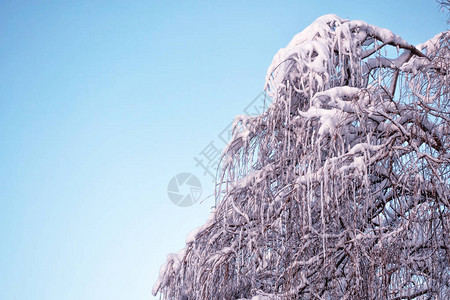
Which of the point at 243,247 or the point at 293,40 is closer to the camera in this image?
the point at 243,247

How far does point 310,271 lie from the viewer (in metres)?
3.67

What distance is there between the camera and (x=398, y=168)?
3.43m

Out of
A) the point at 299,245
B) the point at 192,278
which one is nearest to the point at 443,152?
the point at 299,245

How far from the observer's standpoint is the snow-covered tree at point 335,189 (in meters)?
3.17

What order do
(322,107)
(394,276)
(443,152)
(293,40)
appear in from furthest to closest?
(293,40) < (322,107) < (443,152) < (394,276)

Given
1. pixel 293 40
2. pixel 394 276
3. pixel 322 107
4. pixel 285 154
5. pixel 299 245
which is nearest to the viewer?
pixel 394 276

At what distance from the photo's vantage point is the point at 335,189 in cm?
320

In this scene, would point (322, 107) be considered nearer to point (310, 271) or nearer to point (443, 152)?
point (443, 152)

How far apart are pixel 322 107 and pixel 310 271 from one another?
136cm

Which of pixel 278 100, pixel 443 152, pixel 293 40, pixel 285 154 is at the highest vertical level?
pixel 293 40

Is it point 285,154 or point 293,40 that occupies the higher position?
point 293,40

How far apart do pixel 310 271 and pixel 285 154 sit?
108 cm

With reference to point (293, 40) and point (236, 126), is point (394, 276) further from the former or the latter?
point (293, 40)

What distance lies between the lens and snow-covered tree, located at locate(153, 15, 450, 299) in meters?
3.17
